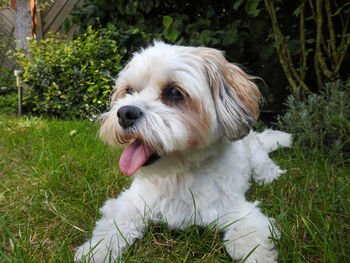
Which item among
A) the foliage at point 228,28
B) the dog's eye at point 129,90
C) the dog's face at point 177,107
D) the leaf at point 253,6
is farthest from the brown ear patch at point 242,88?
the foliage at point 228,28

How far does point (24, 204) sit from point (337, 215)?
2.04 meters

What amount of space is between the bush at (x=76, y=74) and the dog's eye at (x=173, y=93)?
2741mm

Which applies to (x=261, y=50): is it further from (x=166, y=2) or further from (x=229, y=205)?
(x=229, y=205)

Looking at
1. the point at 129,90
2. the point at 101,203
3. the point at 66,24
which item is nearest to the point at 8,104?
the point at 66,24

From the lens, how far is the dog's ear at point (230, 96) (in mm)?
1680

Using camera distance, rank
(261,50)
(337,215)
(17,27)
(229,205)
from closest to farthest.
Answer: (229,205) → (337,215) → (261,50) → (17,27)

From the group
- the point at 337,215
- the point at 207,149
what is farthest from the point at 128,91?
the point at 337,215

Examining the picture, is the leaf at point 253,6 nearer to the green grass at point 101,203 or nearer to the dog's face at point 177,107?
the green grass at point 101,203

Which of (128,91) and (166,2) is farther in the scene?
(166,2)

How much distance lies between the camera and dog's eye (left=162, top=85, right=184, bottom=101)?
164cm

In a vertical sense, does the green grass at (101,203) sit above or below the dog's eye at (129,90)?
below

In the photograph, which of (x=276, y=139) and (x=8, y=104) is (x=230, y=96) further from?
(x=8, y=104)

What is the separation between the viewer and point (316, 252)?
58.0 inches

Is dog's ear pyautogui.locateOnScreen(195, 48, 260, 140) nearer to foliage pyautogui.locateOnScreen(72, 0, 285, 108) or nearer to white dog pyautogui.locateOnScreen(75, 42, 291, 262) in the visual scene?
white dog pyautogui.locateOnScreen(75, 42, 291, 262)
